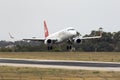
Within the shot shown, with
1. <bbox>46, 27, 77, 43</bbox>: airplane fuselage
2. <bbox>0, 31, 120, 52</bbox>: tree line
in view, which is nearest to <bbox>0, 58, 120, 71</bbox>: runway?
<bbox>46, 27, 77, 43</bbox>: airplane fuselage

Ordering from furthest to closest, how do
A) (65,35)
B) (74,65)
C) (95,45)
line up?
(95,45), (65,35), (74,65)

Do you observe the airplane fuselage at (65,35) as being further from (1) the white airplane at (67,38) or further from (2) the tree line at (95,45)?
(2) the tree line at (95,45)

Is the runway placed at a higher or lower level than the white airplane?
lower

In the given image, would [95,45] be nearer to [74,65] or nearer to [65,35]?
[65,35]

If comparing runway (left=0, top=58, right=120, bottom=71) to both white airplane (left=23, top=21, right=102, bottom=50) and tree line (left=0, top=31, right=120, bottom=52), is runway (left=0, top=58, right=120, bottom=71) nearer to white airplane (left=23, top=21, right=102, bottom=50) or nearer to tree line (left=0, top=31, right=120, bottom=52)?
Result: white airplane (left=23, top=21, right=102, bottom=50)

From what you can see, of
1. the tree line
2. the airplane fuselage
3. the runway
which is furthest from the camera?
the tree line

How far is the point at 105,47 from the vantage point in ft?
375

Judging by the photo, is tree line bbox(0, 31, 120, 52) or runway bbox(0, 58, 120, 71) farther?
tree line bbox(0, 31, 120, 52)

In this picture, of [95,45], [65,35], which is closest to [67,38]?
[65,35]

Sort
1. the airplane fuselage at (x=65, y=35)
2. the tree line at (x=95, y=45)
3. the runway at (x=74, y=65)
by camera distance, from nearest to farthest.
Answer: the runway at (x=74, y=65), the airplane fuselage at (x=65, y=35), the tree line at (x=95, y=45)

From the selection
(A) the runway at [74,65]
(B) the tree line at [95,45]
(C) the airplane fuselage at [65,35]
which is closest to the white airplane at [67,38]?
(C) the airplane fuselage at [65,35]

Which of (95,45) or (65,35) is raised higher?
(65,35)

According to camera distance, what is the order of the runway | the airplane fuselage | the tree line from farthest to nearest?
the tree line → the airplane fuselage → the runway

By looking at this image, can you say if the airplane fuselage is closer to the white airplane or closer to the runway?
the white airplane
